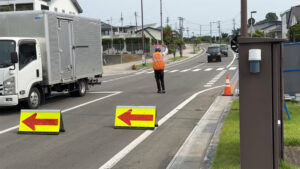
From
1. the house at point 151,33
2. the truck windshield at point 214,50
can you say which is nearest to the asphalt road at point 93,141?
the truck windshield at point 214,50

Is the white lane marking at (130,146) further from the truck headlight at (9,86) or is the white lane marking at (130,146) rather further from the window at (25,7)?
the window at (25,7)

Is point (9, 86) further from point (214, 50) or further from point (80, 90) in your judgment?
point (214, 50)

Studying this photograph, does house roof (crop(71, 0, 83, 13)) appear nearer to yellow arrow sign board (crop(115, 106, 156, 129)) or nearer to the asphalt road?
the asphalt road

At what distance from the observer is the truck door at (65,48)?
1434 cm


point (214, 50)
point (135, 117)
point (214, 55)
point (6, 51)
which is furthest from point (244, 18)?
point (214, 50)

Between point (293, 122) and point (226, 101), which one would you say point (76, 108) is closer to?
point (226, 101)

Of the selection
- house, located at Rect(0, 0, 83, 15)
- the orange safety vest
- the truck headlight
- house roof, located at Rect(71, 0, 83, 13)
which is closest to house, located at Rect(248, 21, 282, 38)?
house roof, located at Rect(71, 0, 83, 13)

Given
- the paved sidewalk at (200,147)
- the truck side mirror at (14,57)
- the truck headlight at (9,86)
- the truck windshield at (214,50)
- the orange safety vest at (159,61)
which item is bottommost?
the paved sidewalk at (200,147)

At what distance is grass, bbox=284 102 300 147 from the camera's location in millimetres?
6965

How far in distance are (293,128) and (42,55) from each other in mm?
8609

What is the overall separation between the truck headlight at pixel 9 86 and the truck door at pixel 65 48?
2.60 meters

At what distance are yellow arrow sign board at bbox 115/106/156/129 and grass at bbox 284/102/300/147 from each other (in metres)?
3.00

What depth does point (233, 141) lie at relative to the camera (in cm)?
731

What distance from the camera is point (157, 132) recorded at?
925cm
